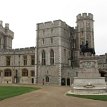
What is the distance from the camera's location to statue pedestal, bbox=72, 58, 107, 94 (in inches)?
1288

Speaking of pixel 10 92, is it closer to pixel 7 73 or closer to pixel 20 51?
pixel 7 73

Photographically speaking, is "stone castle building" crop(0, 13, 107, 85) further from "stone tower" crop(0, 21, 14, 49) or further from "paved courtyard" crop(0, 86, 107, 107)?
"paved courtyard" crop(0, 86, 107, 107)

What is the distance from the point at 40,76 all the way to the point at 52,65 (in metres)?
3.98

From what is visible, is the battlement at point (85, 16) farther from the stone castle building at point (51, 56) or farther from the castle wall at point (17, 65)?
the castle wall at point (17, 65)

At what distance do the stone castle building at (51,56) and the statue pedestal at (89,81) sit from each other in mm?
17167

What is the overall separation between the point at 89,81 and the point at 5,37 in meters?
45.9

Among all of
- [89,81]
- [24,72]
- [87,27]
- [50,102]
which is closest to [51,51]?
[24,72]

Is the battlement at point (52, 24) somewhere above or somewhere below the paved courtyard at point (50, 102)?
above

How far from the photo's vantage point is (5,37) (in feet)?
252

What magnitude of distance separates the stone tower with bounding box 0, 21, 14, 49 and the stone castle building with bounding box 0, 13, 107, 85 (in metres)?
9.55

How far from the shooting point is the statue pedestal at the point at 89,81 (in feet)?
107

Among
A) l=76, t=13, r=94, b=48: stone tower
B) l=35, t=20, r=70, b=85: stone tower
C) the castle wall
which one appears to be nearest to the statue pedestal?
l=35, t=20, r=70, b=85: stone tower

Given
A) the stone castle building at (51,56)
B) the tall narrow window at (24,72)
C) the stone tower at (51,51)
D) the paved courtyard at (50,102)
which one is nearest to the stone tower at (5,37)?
the stone castle building at (51,56)

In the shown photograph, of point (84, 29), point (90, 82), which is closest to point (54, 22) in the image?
point (84, 29)
